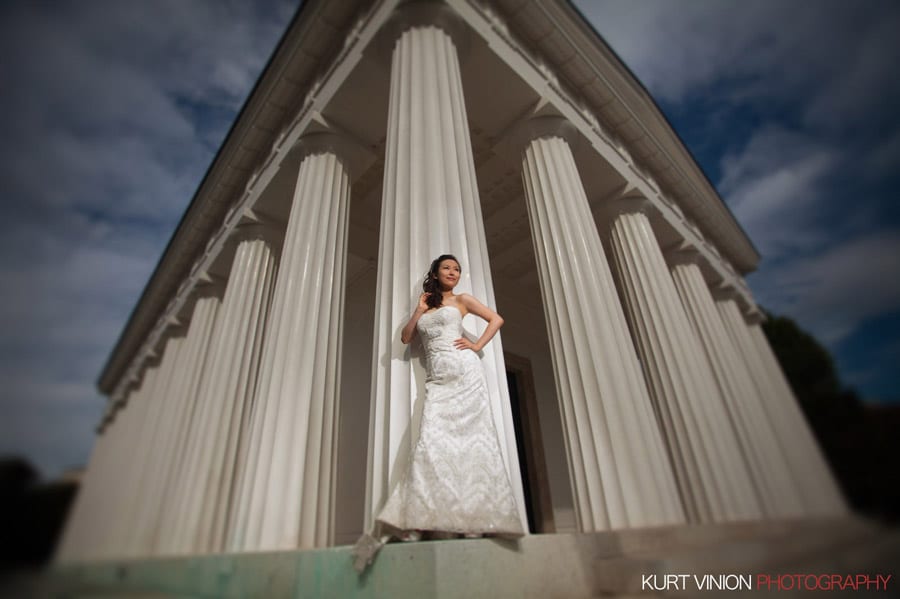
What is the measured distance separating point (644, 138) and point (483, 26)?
221 inches

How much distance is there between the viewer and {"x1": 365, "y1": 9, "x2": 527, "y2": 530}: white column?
2986 mm

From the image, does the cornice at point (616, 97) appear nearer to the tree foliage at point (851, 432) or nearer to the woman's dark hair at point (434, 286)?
the woman's dark hair at point (434, 286)

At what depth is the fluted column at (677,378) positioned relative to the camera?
568cm

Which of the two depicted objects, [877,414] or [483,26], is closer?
[877,414]

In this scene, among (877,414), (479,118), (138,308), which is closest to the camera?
(877,414)

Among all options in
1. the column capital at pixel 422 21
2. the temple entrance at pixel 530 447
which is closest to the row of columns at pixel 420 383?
the column capital at pixel 422 21

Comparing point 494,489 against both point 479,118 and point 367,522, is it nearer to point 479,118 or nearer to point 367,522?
point 367,522

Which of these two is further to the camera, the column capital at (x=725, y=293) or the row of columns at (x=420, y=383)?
the column capital at (x=725, y=293)

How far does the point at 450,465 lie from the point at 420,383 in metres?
0.76

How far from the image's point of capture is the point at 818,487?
1.09m

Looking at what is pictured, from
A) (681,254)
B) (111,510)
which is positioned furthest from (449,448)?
(681,254)

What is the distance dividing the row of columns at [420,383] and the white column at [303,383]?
21 millimetres

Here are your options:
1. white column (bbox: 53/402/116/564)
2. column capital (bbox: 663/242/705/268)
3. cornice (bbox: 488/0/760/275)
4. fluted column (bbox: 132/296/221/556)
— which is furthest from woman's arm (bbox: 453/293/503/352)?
column capital (bbox: 663/242/705/268)

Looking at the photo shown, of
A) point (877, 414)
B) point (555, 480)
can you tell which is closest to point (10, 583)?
point (877, 414)
